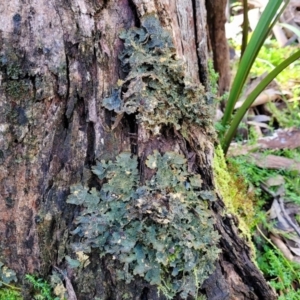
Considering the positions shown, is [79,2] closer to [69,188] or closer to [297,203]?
[69,188]

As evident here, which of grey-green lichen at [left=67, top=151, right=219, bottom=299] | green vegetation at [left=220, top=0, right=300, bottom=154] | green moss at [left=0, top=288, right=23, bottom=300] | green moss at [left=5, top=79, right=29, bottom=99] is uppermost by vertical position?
green vegetation at [left=220, top=0, right=300, bottom=154]

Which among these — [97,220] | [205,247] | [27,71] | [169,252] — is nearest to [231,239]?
[205,247]

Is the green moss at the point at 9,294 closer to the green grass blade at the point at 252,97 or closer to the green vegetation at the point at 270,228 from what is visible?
the green vegetation at the point at 270,228

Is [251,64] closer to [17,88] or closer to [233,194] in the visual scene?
[233,194]

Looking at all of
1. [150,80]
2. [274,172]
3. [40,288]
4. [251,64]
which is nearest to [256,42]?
[251,64]

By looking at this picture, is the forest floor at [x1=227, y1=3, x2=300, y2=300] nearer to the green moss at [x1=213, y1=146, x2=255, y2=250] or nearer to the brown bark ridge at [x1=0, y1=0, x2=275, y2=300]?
the green moss at [x1=213, y1=146, x2=255, y2=250]

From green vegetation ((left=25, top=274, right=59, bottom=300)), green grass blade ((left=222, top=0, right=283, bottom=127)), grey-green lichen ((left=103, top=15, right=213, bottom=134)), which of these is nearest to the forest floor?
green grass blade ((left=222, top=0, right=283, bottom=127))

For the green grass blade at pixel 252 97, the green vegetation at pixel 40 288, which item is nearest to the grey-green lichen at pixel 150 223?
the green vegetation at pixel 40 288
